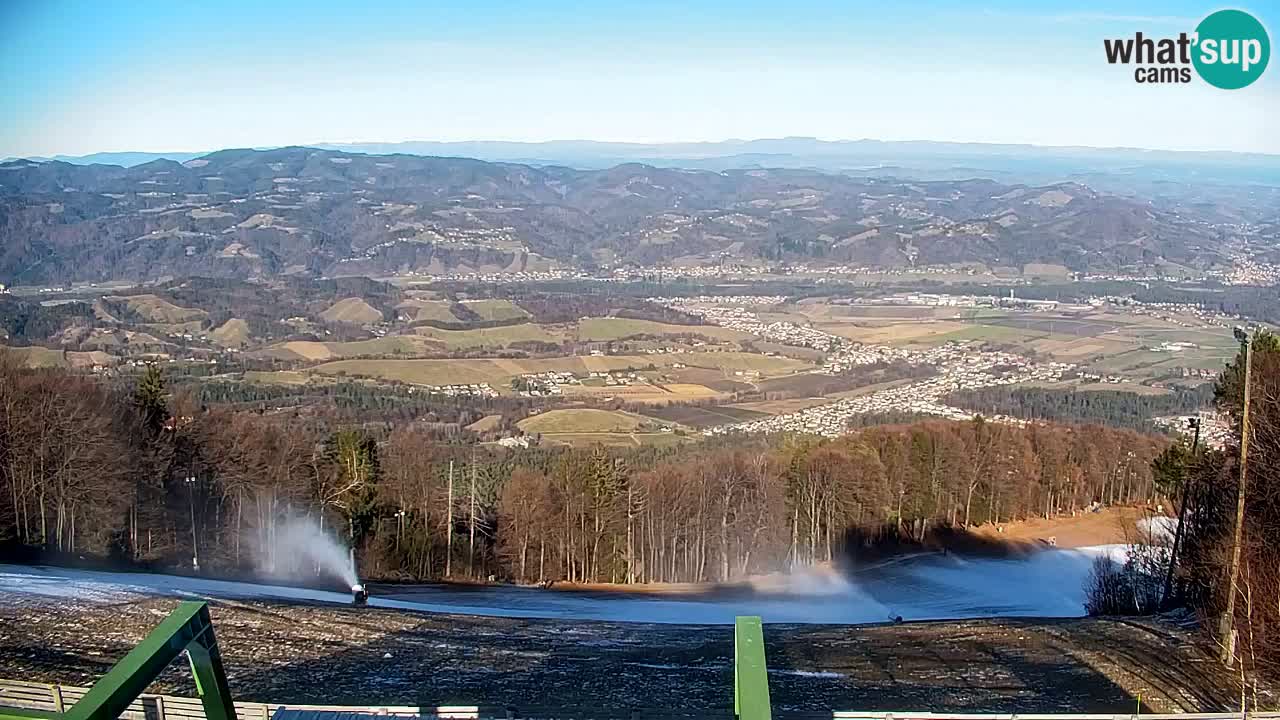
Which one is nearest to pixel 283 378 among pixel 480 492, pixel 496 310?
pixel 480 492

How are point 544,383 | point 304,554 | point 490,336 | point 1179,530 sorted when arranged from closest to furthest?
point 1179,530 < point 304,554 < point 544,383 < point 490,336

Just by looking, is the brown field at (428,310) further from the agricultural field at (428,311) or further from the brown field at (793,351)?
the brown field at (793,351)

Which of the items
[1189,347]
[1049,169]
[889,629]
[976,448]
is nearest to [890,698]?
[889,629]

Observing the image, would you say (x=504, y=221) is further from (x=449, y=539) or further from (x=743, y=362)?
(x=449, y=539)

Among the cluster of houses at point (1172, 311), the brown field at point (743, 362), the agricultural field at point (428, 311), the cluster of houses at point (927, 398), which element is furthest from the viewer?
the agricultural field at point (428, 311)

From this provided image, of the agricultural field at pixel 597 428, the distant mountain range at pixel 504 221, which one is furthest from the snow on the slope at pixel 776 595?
the distant mountain range at pixel 504 221

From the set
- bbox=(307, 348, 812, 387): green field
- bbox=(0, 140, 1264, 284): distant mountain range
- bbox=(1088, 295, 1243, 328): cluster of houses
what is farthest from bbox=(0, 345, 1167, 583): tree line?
bbox=(0, 140, 1264, 284): distant mountain range
